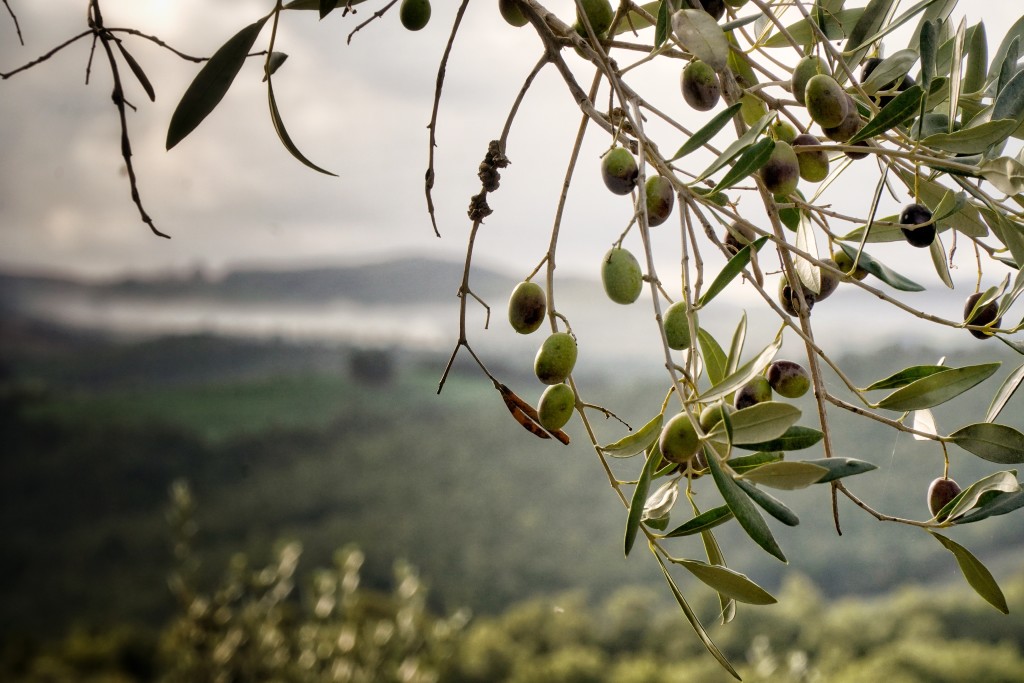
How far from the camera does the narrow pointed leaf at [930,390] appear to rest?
33 cm

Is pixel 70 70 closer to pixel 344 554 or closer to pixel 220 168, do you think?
pixel 220 168

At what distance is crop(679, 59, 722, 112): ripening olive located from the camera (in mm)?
349

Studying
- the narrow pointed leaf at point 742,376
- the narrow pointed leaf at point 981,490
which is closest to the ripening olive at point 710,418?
the narrow pointed leaf at point 742,376

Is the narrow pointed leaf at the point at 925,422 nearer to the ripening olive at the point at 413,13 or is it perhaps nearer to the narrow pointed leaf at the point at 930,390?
the narrow pointed leaf at the point at 930,390

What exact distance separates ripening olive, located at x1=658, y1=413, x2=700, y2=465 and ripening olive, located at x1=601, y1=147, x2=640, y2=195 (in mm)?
108

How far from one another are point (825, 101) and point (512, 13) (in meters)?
0.17

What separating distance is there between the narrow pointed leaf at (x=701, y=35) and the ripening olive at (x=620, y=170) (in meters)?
0.06

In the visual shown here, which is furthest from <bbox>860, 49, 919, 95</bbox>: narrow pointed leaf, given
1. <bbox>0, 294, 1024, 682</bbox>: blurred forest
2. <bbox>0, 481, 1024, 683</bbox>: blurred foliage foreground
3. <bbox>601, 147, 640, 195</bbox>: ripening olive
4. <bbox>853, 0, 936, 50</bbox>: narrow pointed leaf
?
<bbox>0, 294, 1024, 682</bbox>: blurred forest

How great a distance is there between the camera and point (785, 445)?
0.31 m

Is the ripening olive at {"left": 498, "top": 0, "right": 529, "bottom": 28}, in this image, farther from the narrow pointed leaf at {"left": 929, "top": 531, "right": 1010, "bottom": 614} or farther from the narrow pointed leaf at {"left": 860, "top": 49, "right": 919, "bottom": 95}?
the narrow pointed leaf at {"left": 929, "top": 531, "right": 1010, "bottom": 614}

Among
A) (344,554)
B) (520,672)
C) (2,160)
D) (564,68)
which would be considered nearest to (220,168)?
(2,160)

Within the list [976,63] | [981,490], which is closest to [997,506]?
[981,490]

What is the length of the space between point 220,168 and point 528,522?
4.36 ft

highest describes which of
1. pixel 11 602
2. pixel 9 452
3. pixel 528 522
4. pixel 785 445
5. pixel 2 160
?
pixel 785 445
